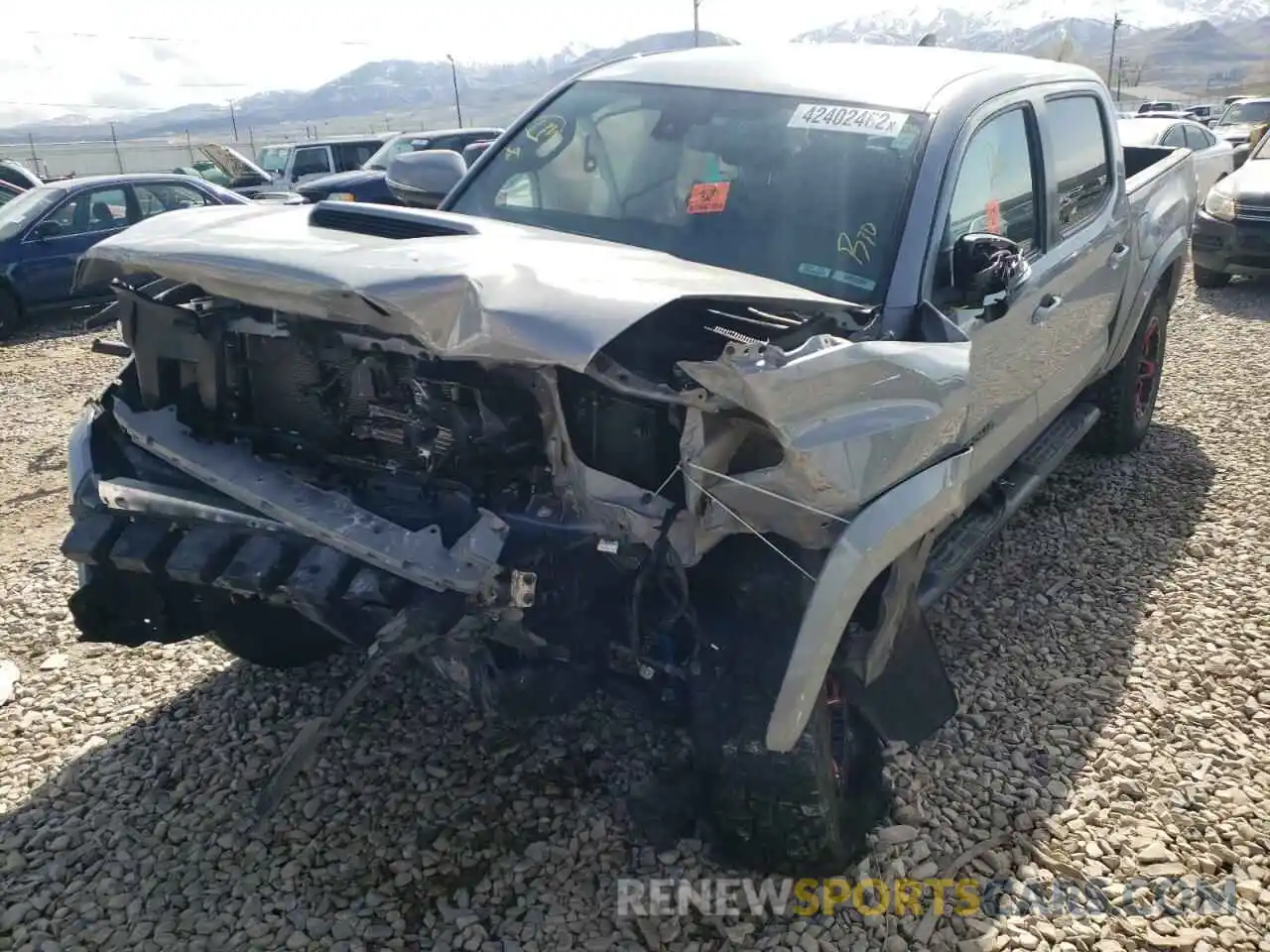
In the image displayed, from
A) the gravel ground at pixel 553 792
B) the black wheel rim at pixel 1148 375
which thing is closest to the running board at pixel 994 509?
the gravel ground at pixel 553 792

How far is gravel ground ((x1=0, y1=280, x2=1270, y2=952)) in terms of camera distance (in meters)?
2.68

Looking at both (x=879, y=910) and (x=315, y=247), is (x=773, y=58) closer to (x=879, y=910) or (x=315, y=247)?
(x=315, y=247)

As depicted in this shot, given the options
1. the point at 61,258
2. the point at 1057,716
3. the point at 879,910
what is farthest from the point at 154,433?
the point at 61,258

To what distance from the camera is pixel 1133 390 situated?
5477 mm

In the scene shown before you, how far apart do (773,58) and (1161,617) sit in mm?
2622

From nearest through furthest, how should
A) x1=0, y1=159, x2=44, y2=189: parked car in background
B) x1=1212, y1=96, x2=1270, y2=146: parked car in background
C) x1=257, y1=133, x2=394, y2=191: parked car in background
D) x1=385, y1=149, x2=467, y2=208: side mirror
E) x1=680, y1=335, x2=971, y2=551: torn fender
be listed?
x1=680, y1=335, x2=971, y2=551: torn fender < x1=385, y1=149, x2=467, y2=208: side mirror < x1=0, y1=159, x2=44, y2=189: parked car in background < x1=257, y1=133, x2=394, y2=191: parked car in background < x1=1212, y1=96, x2=1270, y2=146: parked car in background

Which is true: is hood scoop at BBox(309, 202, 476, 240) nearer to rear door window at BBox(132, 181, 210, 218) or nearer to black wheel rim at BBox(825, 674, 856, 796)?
black wheel rim at BBox(825, 674, 856, 796)

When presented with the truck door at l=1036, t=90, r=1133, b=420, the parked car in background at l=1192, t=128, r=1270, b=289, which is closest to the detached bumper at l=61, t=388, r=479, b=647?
the truck door at l=1036, t=90, r=1133, b=420

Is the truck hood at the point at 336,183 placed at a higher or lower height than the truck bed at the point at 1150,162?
lower

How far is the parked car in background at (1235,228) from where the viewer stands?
934cm

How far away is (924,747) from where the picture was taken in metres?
3.34

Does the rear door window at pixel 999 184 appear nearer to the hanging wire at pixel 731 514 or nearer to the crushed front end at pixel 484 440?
the crushed front end at pixel 484 440

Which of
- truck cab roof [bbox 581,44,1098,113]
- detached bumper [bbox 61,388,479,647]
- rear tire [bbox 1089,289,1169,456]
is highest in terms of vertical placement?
truck cab roof [bbox 581,44,1098,113]

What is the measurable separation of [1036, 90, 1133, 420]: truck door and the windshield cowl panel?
3.18 ft
